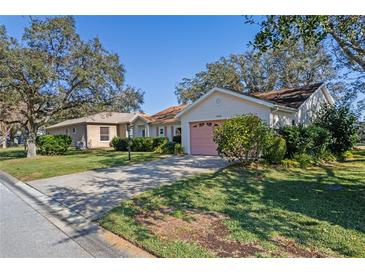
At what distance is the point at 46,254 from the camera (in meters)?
3.50

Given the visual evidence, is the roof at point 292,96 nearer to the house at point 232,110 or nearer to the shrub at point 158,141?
the house at point 232,110

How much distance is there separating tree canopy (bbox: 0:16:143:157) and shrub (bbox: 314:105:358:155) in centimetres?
1429

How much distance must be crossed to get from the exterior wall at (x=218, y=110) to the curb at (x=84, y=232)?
10.5 m

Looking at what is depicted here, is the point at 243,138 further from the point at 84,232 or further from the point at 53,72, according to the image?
the point at 53,72

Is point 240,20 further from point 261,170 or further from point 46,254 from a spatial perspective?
point 46,254

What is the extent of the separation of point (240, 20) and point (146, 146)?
14348 mm

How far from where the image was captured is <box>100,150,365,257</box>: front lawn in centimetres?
346

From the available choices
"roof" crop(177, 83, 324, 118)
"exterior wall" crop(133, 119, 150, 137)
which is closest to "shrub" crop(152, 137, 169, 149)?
"roof" crop(177, 83, 324, 118)

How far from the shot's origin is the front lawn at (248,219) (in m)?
3.46

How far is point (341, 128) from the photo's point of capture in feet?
42.9

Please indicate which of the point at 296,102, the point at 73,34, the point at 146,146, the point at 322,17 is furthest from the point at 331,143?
the point at 73,34

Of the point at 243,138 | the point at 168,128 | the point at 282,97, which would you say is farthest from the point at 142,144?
the point at 243,138

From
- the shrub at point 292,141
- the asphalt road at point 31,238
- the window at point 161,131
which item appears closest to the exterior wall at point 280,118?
the shrub at point 292,141

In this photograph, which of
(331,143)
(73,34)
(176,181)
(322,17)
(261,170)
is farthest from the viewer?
(73,34)
